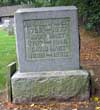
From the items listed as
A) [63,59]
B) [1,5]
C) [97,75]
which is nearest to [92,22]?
[97,75]

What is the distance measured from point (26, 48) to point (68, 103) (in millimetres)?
1262

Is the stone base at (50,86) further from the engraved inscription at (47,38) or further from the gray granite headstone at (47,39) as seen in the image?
the engraved inscription at (47,38)

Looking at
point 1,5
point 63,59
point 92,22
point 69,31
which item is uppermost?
point 69,31

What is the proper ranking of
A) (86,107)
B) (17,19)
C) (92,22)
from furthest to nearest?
1. (92,22)
2. (17,19)
3. (86,107)

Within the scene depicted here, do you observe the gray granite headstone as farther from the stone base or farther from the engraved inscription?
the stone base

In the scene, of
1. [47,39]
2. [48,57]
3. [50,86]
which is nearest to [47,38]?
[47,39]

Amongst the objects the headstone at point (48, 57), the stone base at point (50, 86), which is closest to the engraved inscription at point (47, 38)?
the headstone at point (48, 57)

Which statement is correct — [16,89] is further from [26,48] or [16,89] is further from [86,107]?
[86,107]

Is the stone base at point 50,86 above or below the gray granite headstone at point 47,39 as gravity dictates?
below

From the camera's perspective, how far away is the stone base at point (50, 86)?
23.0 feet

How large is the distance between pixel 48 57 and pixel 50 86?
0.59m

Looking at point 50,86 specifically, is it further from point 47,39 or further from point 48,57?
point 47,39

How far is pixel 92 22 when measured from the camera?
18.0 metres

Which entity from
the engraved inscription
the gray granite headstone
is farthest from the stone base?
the engraved inscription
